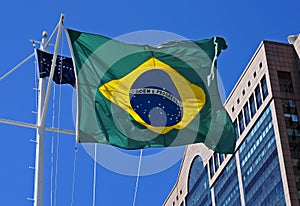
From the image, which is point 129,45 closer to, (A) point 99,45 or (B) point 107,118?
(A) point 99,45

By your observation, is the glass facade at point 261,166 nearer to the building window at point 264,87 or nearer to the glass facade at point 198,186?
the building window at point 264,87

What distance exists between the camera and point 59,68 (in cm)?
2105

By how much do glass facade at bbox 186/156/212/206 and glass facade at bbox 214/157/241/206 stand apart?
3206 mm

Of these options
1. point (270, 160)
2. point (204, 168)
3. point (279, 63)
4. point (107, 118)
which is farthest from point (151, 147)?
point (204, 168)

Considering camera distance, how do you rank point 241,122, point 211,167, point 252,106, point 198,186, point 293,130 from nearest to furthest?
point 293,130
point 252,106
point 241,122
point 211,167
point 198,186

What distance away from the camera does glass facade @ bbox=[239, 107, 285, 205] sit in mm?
70500

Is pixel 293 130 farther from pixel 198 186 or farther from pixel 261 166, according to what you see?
pixel 198 186

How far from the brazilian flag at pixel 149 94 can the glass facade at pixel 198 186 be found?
6568cm

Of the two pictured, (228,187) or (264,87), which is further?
(228,187)

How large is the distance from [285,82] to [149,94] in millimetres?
56327

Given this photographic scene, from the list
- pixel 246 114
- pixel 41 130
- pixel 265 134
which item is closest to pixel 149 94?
pixel 41 130

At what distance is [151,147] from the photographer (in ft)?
67.2

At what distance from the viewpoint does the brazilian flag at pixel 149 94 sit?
19922 mm

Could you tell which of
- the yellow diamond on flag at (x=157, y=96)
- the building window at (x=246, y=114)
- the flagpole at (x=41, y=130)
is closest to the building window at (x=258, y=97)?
the building window at (x=246, y=114)
